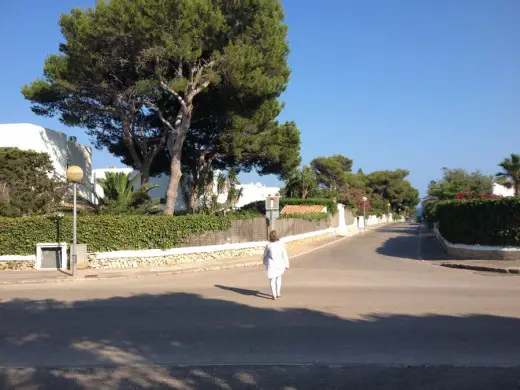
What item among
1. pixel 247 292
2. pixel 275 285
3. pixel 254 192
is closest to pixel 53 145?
pixel 247 292

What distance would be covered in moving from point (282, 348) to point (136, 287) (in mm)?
7815

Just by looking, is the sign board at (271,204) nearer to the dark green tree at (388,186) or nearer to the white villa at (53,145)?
the white villa at (53,145)

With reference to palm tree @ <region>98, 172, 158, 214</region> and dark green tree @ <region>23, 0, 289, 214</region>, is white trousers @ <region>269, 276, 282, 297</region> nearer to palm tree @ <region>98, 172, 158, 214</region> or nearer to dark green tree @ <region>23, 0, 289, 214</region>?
palm tree @ <region>98, 172, 158, 214</region>

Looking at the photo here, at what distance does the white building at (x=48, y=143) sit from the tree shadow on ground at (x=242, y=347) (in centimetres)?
1557

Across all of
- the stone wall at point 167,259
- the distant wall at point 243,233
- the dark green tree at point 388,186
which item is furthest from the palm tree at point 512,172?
the dark green tree at point 388,186

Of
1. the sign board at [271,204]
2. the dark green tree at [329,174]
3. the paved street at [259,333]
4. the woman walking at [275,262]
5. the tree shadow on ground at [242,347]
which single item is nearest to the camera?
the tree shadow on ground at [242,347]

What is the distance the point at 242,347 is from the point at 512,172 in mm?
39854

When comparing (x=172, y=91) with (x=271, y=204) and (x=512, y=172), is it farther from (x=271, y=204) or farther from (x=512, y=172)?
(x=512, y=172)

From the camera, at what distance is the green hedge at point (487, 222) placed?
1723 centimetres

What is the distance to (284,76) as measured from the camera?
2591cm

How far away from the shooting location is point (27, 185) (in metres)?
20.6

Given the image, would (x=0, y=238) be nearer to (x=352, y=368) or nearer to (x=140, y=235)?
(x=140, y=235)

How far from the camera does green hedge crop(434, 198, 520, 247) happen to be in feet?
56.5

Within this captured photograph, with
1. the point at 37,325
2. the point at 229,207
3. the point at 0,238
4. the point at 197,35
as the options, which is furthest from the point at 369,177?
the point at 37,325
